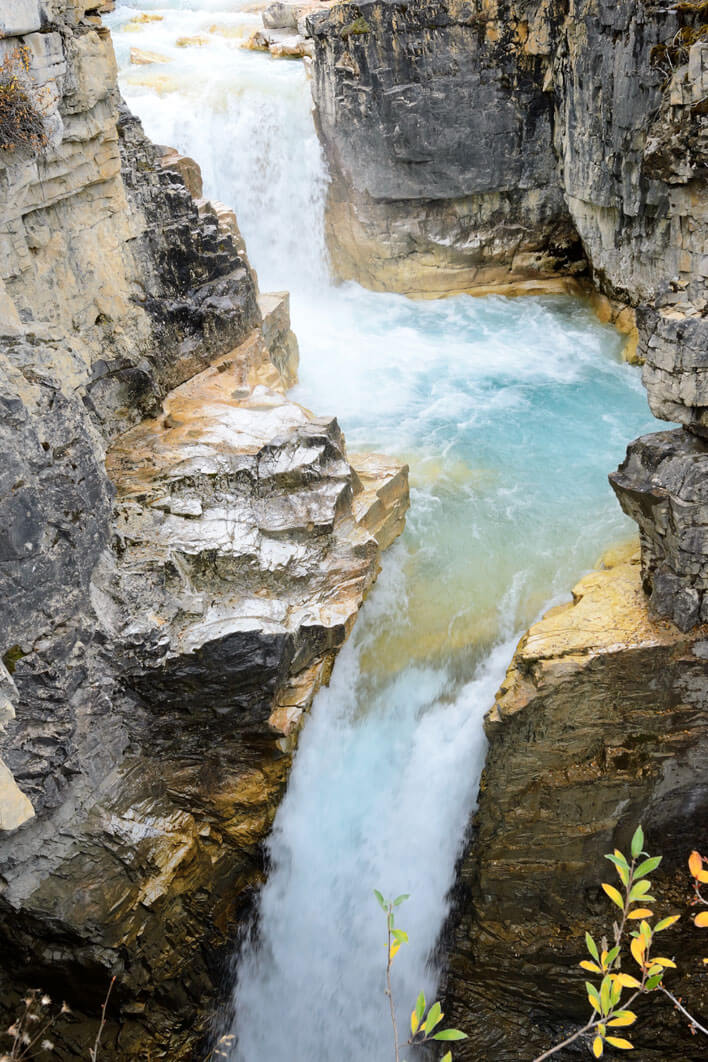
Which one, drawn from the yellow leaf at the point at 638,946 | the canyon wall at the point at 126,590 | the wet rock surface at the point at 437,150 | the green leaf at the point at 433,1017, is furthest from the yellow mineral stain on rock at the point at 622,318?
the green leaf at the point at 433,1017

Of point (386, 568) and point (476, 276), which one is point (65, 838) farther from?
point (476, 276)

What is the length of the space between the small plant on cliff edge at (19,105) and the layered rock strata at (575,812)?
589 cm

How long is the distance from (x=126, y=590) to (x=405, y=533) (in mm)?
3604

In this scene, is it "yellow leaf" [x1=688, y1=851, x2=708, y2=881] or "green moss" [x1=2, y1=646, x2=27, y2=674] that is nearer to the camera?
"yellow leaf" [x1=688, y1=851, x2=708, y2=881]

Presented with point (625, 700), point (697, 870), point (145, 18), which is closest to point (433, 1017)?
point (697, 870)

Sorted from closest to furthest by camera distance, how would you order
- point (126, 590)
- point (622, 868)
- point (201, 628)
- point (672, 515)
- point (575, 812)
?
1. point (622, 868)
2. point (672, 515)
3. point (126, 590)
4. point (201, 628)
5. point (575, 812)

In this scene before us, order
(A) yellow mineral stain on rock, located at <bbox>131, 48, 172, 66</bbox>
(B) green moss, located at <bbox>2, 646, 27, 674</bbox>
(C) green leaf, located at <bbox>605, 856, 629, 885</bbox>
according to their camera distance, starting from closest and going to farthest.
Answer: (C) green leaf, located at <bbox>605, 856, 629, 885</bbox> < (B) green moss, located at <bbox>2, 646, 27, 674</bbox> < (A) yellow mineral stain on rock, located at <bbox>131, 48, 172, 66</bbox>

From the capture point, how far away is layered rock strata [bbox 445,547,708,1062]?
6910 millimetres

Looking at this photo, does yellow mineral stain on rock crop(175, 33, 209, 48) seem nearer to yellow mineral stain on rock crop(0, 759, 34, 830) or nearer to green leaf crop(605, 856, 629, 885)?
yellow mineral stain on rock crop(0, 759, 34, 830)

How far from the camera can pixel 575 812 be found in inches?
287

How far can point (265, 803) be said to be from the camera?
7340 mm

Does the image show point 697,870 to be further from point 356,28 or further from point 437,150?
point 356,28

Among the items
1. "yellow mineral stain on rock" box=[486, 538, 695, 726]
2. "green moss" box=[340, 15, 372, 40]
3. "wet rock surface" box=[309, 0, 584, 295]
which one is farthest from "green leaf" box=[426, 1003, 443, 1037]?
"green moss" box=[340, 15, 372, 40]

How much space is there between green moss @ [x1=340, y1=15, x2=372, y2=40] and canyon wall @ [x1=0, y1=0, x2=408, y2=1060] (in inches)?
256
